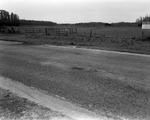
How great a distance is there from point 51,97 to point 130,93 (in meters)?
1.93

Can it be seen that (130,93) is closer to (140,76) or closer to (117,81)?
(117,81)

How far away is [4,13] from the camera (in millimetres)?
52156

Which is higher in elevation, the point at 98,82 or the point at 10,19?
the point at 10,19

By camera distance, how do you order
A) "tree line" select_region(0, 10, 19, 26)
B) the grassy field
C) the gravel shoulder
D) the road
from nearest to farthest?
the gravel shoulder → the road → the grassy field → "tree line" select_region(0, 10, 19, 26)

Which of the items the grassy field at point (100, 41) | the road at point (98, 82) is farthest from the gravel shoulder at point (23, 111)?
the grassy field at point (100, 41)

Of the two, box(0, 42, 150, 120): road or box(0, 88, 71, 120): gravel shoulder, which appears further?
box(0, 42, 150, 120): road

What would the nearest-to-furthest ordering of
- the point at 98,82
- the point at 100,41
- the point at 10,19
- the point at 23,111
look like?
the point at 23,111, the point at 98,82, the point at 100,41, the point at 10,19

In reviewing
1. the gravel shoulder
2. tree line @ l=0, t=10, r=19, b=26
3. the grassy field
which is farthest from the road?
tree line @ l=0, t=10, r=19, b=26

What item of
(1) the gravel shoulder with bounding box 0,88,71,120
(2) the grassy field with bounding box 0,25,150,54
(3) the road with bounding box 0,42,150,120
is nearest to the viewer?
(1) the gravel shoulder with bounding box 0,88,71,120

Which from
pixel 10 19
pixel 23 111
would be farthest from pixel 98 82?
pixel 10 19

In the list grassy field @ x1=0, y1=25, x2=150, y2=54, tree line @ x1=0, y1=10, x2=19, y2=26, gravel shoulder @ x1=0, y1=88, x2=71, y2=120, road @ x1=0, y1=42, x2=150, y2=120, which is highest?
tree line @ x1=0, y1=10, x2=19, y2=26

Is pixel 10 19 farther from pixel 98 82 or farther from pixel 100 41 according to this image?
pixel 98 82

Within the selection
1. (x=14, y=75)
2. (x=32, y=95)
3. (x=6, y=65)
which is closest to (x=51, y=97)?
(x=32, y=95)

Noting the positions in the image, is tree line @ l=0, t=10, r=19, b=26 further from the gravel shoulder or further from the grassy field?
the gravel shoulder
